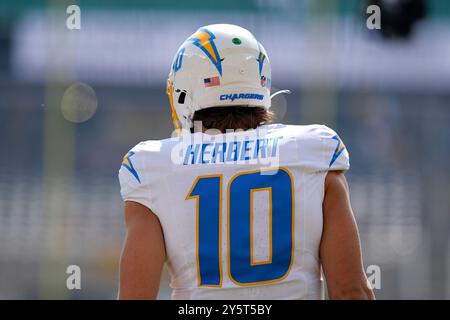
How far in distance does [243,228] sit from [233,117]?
1.31ft

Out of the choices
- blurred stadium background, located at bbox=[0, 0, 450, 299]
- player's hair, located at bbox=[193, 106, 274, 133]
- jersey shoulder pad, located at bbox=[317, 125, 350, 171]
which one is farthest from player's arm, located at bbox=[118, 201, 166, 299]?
blurred stadium background, located at bbox=[0, 0, 450, 299]

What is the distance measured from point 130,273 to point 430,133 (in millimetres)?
9059

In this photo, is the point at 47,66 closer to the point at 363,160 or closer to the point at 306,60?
the point at 306,60

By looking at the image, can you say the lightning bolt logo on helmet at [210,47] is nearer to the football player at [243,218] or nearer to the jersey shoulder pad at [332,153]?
the football player at [243,218]

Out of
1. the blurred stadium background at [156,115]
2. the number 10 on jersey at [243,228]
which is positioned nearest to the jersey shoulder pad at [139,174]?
the number 10 on jersey at [243,228]

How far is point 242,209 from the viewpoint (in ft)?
6.41

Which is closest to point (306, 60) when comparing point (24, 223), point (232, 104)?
point (24, 223)

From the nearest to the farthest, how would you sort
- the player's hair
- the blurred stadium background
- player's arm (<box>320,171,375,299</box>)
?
player's arm (<box>320,171,375,299</box>) → the player's hair → the blurred stadium background

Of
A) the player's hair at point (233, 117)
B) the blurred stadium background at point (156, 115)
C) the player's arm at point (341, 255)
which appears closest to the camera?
the player's arm at point (341, 255)

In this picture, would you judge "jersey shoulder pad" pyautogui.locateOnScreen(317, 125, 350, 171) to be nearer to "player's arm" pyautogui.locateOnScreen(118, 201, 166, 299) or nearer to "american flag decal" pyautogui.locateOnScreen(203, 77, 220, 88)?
"american flag decal" pyautogui.locateOnScreen(203, 77, 220, 88)

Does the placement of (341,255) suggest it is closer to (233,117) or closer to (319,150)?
(319,150)

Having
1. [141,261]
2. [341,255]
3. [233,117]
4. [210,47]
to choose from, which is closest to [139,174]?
[141,261]

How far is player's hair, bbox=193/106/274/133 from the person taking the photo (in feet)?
7.18

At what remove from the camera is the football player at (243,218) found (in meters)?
1.94
